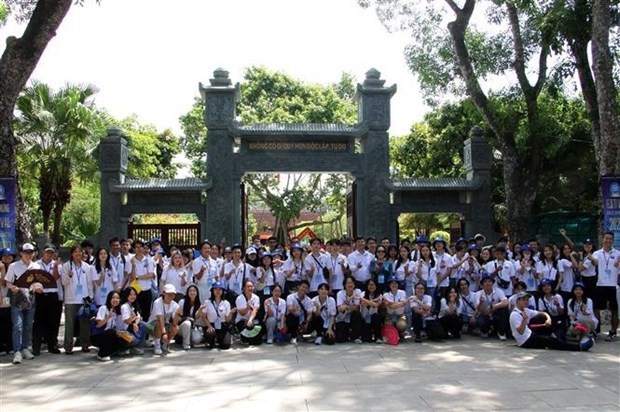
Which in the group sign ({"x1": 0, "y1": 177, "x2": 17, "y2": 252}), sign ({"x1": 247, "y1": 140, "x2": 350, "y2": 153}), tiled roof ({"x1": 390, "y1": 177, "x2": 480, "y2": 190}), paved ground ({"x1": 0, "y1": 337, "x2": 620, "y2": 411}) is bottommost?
paved ground ({"x1": 0, "y1": 337, "x2": 620, "y2": 411})

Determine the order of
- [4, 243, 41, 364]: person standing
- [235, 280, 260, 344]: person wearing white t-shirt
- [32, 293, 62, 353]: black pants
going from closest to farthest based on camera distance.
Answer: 1. [4, 243, 41, 364]: person standing
2. [32, 293, 62, 353]: black pants
3. [235, 280, 260, 344]: person wearing white t-shirt

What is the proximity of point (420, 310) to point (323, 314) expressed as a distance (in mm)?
1503

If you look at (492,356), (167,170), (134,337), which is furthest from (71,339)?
(167,170)

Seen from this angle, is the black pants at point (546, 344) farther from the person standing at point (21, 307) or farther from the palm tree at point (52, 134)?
the palm tree at point (52, 134)

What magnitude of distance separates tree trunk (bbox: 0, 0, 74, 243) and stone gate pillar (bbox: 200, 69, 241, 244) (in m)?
6.49

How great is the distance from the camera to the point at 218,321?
8867mm

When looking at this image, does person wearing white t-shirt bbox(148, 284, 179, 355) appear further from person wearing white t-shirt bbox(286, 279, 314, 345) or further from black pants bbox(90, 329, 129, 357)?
person wearing white t-shirt bbox(286, 279, 314, 345)

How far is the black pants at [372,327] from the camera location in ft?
30.4

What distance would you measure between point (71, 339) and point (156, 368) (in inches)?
71.2

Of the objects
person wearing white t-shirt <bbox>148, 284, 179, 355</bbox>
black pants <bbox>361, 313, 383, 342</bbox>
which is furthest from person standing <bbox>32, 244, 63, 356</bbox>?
black pants <bbox>361, 313, 383, 342</bbox>

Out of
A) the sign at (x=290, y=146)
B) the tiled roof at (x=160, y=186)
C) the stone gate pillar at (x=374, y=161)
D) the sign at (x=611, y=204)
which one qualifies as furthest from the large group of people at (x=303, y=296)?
the sign at (x=290, y=146)

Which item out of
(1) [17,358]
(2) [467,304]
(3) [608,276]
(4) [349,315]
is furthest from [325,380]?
(3) [608,276]

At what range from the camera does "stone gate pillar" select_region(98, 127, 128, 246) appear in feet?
51.9

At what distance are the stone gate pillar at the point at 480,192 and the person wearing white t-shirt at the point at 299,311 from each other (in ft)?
28.3
